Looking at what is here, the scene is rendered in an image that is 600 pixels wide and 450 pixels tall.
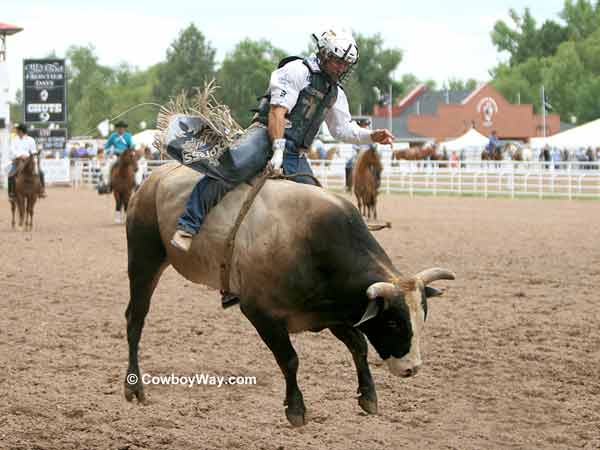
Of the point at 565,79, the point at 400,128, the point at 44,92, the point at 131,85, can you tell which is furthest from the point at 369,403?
the point at 131,85

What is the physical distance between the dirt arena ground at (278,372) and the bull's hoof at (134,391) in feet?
0.28

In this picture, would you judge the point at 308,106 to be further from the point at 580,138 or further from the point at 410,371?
the point at 580,138

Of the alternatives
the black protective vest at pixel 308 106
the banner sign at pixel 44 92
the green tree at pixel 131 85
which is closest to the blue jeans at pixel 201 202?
the black protective vest at pixel 308 106

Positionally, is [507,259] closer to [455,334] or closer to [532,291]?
[532,291]

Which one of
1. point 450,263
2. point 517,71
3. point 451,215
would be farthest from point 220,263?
point 517,71

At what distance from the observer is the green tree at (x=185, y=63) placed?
8481 cm

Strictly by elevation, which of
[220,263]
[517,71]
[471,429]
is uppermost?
[517,71]

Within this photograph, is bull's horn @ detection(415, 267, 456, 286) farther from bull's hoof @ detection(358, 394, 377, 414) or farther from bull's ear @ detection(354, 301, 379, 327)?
bull's hoof @ detection(358, 394, 377, 414)

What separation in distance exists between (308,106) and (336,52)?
1.28 ft

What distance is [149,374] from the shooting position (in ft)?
23.0

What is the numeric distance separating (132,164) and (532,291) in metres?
10.3

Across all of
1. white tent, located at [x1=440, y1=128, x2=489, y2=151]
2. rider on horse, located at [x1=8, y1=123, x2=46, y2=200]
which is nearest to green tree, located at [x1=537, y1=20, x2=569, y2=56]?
white tent, located at [x1=440, y1=128, x2=489, y2=151]

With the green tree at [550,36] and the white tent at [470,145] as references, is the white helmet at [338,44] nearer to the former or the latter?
the white tent at [470,145]

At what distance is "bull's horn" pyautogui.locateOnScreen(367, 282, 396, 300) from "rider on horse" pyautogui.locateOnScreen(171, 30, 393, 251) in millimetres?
1092
